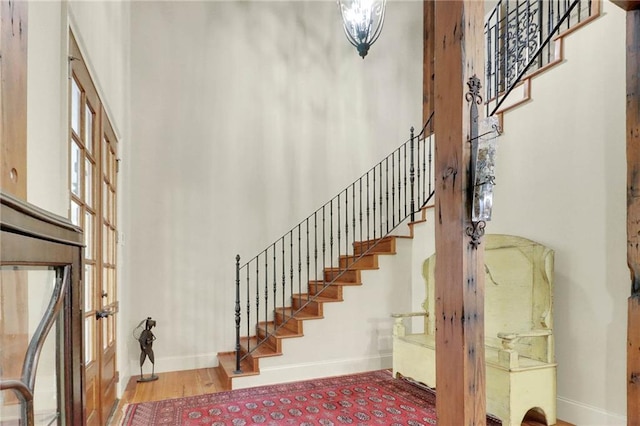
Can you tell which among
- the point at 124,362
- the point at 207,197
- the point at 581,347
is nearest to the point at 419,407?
the point at 581,347

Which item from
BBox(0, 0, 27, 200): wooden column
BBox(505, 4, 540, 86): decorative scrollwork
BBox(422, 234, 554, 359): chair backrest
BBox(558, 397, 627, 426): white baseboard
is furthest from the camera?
BBox(505, 4, 540, 86): decorative scrollwork

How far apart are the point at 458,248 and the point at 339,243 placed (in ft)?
11.7

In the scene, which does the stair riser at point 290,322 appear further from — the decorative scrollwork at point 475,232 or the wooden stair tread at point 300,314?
the decorative scrollwork at point 475,232

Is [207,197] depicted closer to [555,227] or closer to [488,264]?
[488,264]

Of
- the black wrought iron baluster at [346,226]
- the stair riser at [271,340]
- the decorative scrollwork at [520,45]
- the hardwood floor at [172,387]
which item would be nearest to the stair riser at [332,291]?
the black wrought iron baluster at [346,226]

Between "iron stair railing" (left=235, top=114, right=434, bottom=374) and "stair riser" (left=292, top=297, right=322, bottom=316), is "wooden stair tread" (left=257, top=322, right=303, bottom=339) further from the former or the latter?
"stair riser" (left=292, top=297, right=322, bottom=316)

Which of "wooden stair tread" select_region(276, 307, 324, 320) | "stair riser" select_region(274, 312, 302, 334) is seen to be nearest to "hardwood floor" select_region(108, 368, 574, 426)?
"stair riser" select_region(274, 312, 302, 334)

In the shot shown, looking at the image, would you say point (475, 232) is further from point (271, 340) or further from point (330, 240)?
point (330, 240)

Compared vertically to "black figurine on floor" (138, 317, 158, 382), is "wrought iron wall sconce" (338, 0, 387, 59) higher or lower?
higher

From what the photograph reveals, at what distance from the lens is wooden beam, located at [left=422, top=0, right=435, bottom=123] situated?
574 cm

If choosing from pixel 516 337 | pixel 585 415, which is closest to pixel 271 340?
pixel 516 337

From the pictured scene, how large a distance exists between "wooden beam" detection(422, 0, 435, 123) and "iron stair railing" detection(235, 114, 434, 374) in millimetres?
650

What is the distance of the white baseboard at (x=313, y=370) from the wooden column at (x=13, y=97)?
300 cm

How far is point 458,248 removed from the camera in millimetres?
1638
